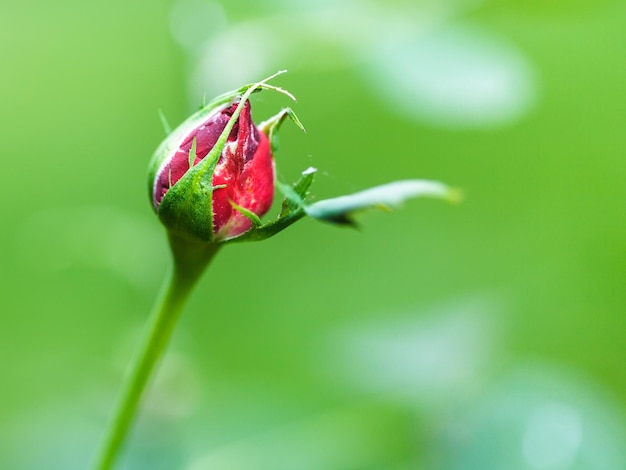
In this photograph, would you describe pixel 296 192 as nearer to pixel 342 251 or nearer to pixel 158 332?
pixel 158 332

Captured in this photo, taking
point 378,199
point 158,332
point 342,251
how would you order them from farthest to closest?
point 342,251, point 158,332, point 378,199

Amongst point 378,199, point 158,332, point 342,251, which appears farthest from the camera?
point 342,251

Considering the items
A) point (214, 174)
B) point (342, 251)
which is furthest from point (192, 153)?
point (342, 251)

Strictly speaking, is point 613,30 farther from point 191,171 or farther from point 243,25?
point 191,171

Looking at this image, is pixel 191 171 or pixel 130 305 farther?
pixel 130 305

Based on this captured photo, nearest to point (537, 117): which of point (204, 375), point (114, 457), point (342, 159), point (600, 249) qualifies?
point (600, 249)

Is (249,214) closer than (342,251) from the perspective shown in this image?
Yes
